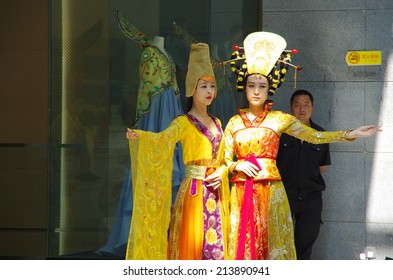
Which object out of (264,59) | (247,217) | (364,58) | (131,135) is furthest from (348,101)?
(131,135)

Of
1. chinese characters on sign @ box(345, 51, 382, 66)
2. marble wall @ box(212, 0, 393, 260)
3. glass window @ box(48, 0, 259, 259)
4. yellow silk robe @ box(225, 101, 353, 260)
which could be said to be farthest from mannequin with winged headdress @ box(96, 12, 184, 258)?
chinese characters on sign @ box(345, 51, 382, 66)

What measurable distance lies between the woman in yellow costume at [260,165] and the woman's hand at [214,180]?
121mm

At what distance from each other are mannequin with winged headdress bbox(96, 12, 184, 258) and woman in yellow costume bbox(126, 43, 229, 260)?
1.24 m

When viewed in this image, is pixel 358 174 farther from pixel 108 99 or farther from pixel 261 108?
pixel 108 99

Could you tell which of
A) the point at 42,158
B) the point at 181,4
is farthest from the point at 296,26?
the point at 42,158

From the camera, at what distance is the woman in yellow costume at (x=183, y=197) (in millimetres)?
8078

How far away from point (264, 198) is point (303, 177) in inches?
36.4

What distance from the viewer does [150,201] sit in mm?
8094

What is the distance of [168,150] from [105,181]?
71.8 inches

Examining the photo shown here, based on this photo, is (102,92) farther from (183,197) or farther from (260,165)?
(260,165)

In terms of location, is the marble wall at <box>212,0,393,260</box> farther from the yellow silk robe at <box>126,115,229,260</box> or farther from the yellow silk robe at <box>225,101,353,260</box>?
the yellow silk robe at <box>126,115,229,260</box>

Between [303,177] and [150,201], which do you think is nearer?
[150,201]

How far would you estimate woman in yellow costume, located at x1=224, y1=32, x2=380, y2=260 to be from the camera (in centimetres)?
809

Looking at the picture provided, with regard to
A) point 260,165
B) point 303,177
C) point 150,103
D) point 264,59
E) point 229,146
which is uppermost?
point 264,59
